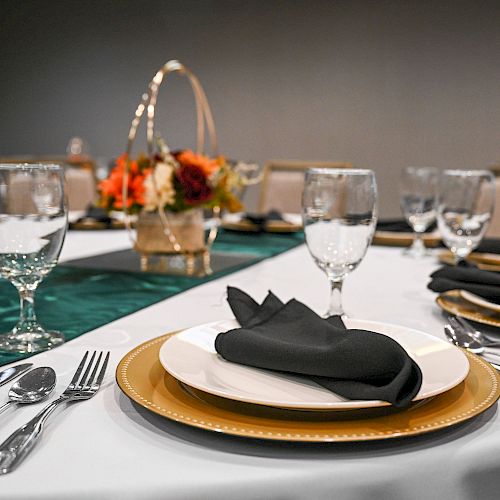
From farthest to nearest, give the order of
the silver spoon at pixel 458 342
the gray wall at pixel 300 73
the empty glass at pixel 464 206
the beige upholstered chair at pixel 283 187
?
the gray wall at pixel 300 73
the beige upholstered chair at pixel 283 187
the empty glass at pixel 464 206
the silver spoon at pixel 458 342

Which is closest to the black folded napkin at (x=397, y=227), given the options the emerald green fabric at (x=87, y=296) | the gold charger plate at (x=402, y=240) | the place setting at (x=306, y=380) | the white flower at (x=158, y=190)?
the gold charger plate at (x=402, y=240)

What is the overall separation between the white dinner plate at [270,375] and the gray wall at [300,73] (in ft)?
15.3

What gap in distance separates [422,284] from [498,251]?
0.28 metres

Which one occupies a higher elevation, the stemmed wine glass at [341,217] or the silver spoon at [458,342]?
the stemmed wine glass at [341,217]

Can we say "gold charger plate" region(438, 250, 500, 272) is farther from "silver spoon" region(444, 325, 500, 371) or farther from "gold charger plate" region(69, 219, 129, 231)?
"gold charger plate" region(69, 219, 129, 231)

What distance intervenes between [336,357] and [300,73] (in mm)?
5131

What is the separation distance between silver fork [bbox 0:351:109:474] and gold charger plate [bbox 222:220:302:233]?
1164 mm

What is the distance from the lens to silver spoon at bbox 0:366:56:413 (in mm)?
573

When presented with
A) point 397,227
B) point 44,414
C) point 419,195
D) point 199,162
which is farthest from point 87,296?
point 397,227

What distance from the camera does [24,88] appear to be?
276 inches

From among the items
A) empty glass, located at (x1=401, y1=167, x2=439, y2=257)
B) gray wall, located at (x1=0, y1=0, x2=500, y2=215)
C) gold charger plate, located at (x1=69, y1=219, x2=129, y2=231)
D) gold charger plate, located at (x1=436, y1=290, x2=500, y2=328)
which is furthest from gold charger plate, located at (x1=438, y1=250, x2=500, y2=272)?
gray wall, located at (x1=0, y1=0, x2=500, y2=215)

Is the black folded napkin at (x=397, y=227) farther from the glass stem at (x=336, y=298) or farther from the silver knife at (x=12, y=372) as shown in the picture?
the silver knife at (x=12, y=372)

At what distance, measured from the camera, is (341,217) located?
86cm

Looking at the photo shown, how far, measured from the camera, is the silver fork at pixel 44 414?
46 centimetres
